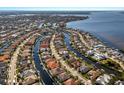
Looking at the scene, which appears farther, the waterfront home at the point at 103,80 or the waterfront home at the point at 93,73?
the waterfront home at the point at 93,73

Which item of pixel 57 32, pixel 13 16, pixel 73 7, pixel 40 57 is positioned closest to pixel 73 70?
pixel 40 57

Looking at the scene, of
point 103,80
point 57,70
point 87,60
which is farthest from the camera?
point 87,60

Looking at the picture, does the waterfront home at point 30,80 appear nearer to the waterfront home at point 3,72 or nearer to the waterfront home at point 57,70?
the waterfront home at point 3,72

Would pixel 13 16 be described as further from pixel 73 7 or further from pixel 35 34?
pixel 73 7

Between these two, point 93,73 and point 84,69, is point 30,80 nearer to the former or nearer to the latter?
point 93,73

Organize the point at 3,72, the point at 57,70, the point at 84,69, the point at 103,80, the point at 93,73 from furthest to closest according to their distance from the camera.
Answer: the point at 57,70 → the point at 84,69 → the point at 93,73 → the point at 3,72 → the point at 103,80

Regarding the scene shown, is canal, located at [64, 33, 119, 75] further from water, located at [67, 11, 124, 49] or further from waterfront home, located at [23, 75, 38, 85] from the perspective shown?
waterfront home, located at [23, 75, 38, 85]

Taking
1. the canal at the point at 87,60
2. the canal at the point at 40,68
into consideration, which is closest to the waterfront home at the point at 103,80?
the canal at the point at 87,60

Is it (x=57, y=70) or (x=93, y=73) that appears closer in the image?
(x=93, y=73)

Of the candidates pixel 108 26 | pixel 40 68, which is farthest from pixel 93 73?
pixel 108 26
